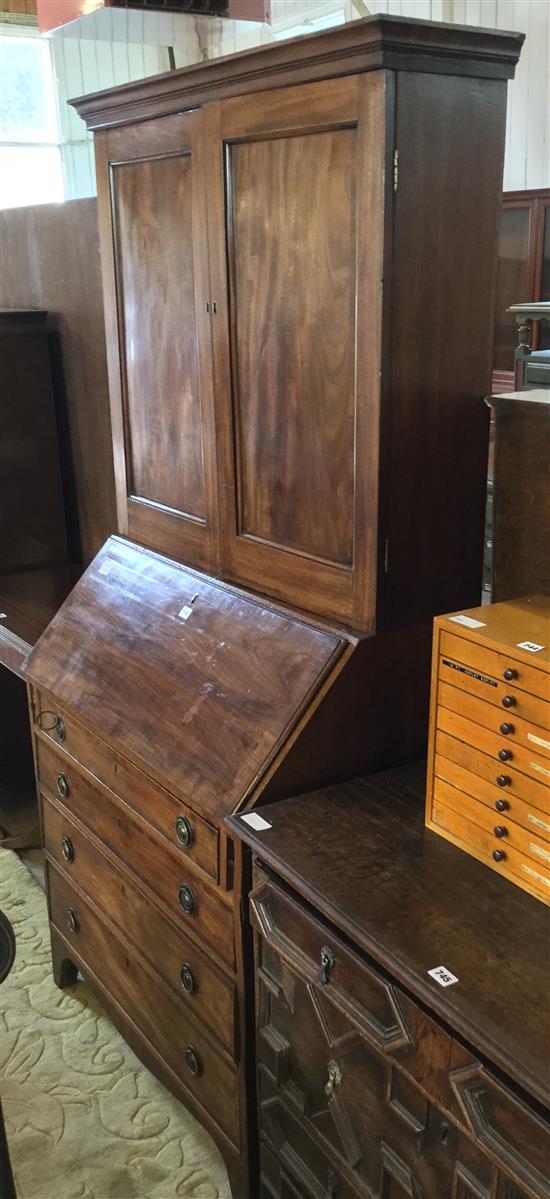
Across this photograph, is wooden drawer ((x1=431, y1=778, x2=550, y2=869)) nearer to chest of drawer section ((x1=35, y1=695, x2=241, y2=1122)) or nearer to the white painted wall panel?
chest of drawer section ((x1=35, y1=695, x2=241, y2=1122))

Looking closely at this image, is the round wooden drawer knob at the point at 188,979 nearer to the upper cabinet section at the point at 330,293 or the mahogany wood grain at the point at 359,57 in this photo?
the upper cabinet section at the point at 330,293

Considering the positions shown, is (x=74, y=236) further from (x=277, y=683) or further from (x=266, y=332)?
(x=277, y=683)

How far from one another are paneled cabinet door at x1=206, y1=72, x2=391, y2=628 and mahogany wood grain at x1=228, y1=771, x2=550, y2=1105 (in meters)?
0.29

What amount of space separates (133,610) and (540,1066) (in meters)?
1.22

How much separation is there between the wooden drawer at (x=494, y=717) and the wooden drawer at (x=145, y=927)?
2.06 feet

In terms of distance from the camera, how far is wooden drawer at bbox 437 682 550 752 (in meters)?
1.21

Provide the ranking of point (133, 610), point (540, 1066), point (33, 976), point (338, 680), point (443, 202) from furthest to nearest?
point (33, 976)
point (133, 610)
point (338, 680)
point (443, 202)
point (540, 1066)

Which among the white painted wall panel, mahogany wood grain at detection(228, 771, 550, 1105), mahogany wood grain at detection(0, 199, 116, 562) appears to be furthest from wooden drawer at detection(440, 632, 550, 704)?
the white painted wall panel

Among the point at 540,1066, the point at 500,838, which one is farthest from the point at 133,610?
the point at 540,1066

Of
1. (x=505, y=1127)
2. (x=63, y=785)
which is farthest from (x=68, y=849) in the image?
(x=505, y=1127)

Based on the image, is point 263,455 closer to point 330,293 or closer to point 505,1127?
point 330,293

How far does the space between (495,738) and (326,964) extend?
0.37m

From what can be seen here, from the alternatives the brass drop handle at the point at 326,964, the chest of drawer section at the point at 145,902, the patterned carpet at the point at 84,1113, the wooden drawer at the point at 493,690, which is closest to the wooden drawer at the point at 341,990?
the brass drop handle at the point at 326,964

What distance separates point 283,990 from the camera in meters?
1.46
